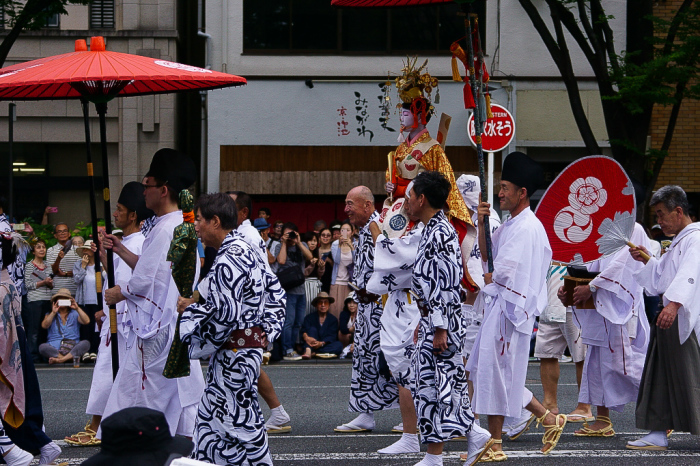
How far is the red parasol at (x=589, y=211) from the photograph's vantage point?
22.5ft

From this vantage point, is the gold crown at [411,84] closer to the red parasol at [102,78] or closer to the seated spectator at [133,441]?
the red parasol at [102,78]

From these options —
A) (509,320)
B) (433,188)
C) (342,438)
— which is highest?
(433,188)

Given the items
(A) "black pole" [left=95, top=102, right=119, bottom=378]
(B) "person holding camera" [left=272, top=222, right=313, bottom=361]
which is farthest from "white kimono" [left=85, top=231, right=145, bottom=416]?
(B) "person holding camera" [left=272, top=222, right=313, bottom=361]

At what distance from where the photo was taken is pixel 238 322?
4992 mm

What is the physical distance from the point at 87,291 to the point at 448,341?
28.6 ft

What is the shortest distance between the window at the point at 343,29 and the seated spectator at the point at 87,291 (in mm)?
7869

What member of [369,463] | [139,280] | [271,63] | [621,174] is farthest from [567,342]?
[271,63]

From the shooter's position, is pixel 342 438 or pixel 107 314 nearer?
pixel 107 314

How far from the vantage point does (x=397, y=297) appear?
7.19 meters

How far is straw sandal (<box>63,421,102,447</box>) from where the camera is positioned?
7.07m

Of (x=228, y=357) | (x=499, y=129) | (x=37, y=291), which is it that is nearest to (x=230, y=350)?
(x=228, y=357)

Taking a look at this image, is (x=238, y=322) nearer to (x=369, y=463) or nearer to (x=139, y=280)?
(x=139, y=280)

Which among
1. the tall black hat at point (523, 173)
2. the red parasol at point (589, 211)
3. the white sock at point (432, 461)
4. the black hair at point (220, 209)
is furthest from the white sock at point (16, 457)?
the red parasol at point (589, 211)

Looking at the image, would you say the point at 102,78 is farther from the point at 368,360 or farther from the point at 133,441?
the point at 368,360
